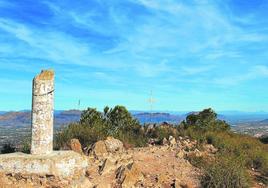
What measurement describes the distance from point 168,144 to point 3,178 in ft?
26.7

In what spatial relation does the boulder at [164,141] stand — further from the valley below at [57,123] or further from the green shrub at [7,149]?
the green shrub at [7,149]

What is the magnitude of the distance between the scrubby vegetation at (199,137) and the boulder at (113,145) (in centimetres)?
77

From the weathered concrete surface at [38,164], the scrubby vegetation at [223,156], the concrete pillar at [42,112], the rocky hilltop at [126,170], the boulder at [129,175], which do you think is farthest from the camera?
the scrubby vegetation at [223,156]

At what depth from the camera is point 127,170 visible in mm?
13898

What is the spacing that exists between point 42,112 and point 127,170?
354cm

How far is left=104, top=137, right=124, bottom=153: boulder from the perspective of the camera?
1589cm

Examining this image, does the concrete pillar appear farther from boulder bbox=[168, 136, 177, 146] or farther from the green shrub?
boulder bbox=[168, 136, 177, 146]

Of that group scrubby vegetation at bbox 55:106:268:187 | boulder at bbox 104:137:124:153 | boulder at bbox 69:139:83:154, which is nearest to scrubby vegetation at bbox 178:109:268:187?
scrubby vegetation at bbox 55:106:268:187

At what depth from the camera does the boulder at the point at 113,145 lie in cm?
1589

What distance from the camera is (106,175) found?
45.6ft

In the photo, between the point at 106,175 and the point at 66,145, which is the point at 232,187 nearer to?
the point at 106,175

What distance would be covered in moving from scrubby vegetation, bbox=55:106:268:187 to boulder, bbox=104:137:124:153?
767mm

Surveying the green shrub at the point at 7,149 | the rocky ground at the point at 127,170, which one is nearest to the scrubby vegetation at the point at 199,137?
the rocky ground at the point at 127,170

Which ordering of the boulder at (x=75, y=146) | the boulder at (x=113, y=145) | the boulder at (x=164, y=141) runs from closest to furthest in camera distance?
the boulder at (x=75, y=146) → the boulder at (x=113, y=145) → the boulder at (x=164, y=141)
